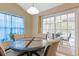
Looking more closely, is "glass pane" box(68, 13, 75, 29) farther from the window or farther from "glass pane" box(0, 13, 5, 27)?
"glass pane" box(0, 13, 5, 27)

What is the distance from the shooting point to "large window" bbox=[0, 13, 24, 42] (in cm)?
285

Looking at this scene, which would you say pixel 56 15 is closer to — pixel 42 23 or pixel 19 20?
pixel 42 23

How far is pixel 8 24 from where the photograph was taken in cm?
291

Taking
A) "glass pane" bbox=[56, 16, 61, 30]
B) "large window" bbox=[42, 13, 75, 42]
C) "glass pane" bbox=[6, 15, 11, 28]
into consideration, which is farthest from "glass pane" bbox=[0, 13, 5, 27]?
"glass pane" bbox=[56, 16, 61, 30]

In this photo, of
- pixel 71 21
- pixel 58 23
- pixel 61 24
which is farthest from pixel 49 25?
pixel 71 21

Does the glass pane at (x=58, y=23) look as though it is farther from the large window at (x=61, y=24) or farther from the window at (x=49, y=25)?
the window at (x=49, y=25)

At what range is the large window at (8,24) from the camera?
2846 millimetres

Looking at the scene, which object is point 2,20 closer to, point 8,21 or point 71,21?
point 8,21

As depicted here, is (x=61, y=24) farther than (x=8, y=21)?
Yes

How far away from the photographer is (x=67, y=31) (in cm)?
285

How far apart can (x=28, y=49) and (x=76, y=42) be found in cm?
124

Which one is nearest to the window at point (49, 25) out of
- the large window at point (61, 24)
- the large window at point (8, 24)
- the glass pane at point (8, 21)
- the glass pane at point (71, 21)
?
the large window at point (61, 24)

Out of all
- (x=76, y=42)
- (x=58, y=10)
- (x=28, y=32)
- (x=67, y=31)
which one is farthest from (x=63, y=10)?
(x=28, y=32)

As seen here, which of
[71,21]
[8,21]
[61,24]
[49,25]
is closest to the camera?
[71,21]
